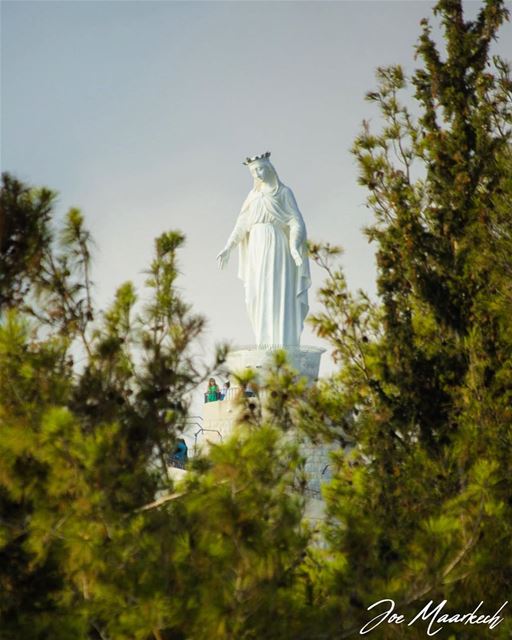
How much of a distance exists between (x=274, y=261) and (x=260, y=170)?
1588mm

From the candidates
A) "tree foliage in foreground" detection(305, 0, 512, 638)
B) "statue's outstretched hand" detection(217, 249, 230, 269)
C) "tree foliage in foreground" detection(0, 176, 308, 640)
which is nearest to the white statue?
"statue's outstretched hand" detection(217, 249, 230, 269)

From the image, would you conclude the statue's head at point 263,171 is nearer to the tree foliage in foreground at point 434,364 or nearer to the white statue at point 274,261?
the white statue at point 274,261

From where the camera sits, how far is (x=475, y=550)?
4812 mm

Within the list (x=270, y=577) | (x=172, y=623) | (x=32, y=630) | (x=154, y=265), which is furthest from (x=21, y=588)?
(x=154, y=265)

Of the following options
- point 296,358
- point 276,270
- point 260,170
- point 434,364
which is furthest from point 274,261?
point 434,364

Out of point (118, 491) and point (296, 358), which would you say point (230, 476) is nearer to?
point (118, 491)

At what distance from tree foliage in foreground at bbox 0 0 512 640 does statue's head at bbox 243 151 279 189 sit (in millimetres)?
10842

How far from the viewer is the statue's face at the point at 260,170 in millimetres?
17266

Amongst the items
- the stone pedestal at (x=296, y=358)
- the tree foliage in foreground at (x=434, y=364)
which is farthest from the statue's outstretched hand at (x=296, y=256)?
the tree foliage in foreground at (x=434, y=364)

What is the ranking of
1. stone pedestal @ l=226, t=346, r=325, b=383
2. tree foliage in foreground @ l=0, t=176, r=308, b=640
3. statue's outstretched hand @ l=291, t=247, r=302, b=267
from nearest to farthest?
tree foliage in foreground @ l=0, t=176, r=308, b=640 → stone pedestal @ l=226, t=346, r=325, b=383 → statue's outstretched hand @ l=291, t=247, r=302, b=267

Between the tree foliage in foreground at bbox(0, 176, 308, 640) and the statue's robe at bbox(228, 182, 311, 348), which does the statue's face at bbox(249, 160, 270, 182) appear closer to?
the statue's robe at bbox(228, 182, 311, 348)

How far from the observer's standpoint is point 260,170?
56.7ft

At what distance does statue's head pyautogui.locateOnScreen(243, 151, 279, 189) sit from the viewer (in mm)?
17281

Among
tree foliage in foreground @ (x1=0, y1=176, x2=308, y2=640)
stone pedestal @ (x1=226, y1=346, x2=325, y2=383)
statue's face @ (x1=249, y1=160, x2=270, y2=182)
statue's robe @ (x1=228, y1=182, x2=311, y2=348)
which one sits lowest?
tree foliage in foreground @ (x1=0, y1=176, x2=308, y2=640)
